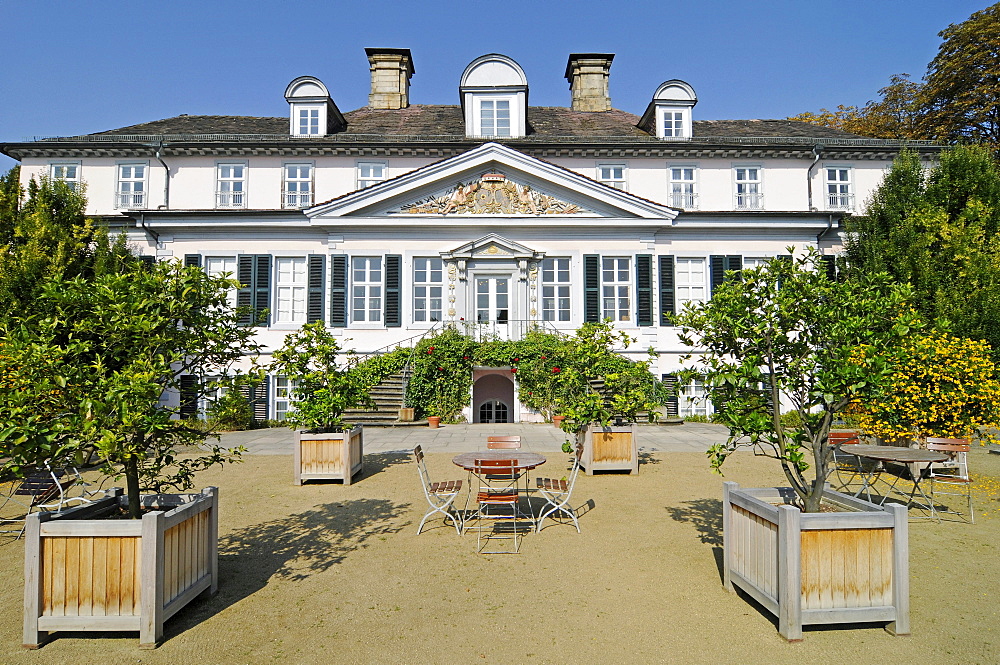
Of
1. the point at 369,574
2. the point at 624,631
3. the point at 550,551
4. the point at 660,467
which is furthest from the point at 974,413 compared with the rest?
the point at 369,574

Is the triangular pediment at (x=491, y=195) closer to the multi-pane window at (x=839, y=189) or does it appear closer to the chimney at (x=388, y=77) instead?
the multi-pane window at (x=839, y=189)

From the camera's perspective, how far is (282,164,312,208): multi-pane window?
69.8 ft

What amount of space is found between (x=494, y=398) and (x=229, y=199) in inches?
451

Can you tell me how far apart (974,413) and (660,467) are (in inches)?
197

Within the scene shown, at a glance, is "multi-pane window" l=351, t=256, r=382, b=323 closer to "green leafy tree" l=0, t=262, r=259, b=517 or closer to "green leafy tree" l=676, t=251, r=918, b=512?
"green leafy tree" l=0, t=262, r=259, b=517

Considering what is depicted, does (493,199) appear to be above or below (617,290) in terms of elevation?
above

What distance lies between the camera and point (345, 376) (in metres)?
10.4

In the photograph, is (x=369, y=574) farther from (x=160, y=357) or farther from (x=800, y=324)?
(x=800, y=324)

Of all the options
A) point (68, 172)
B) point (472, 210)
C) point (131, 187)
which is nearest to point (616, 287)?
point (472, 210)

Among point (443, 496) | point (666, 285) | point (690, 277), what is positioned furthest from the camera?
point (690, 277)

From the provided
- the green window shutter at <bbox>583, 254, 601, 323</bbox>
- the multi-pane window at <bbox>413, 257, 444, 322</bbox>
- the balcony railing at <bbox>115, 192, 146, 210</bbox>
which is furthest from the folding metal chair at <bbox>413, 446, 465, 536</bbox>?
the balcony railing at <bbox>115, 192, 146, 210</bbox>

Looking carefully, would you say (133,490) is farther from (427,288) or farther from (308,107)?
(308,107)

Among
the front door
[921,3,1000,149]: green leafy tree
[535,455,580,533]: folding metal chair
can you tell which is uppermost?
[921,3,1000,149]: green leafy tree

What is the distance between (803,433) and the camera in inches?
201
